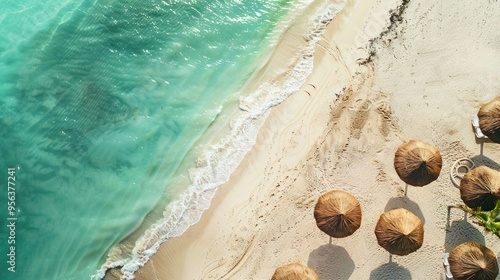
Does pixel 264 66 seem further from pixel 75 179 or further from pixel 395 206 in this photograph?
pixel 75 179

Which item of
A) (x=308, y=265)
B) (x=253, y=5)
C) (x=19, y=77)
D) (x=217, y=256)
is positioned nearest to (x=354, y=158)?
(x=308, y=265)

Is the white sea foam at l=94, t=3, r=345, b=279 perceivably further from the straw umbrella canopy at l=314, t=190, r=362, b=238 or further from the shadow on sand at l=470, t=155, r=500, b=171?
the shadow on sand at l=470, t=155, r=500, b=171

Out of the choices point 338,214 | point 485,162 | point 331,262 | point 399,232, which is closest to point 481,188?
point 485,162

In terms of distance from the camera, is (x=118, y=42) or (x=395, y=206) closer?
(x=395, y=206)

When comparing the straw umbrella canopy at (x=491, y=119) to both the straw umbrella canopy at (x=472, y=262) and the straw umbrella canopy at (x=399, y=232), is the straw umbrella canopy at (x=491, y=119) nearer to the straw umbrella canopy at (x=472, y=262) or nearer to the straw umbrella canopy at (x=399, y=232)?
the straw umbrella canopy at (x=472, y=262)

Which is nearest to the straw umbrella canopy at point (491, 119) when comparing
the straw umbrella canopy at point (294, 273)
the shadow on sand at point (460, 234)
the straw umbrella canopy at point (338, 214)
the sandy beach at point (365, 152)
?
the sandy beach at point (365, 152)

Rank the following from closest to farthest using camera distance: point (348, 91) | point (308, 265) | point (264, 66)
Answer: point (308, 265)
point (348, 91)
point (264, 66)

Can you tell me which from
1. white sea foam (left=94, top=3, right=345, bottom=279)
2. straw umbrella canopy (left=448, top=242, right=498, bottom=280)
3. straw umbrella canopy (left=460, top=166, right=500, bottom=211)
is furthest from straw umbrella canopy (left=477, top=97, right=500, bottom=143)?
white sea foam (left=94, top=3, right=345, bottom=279)
